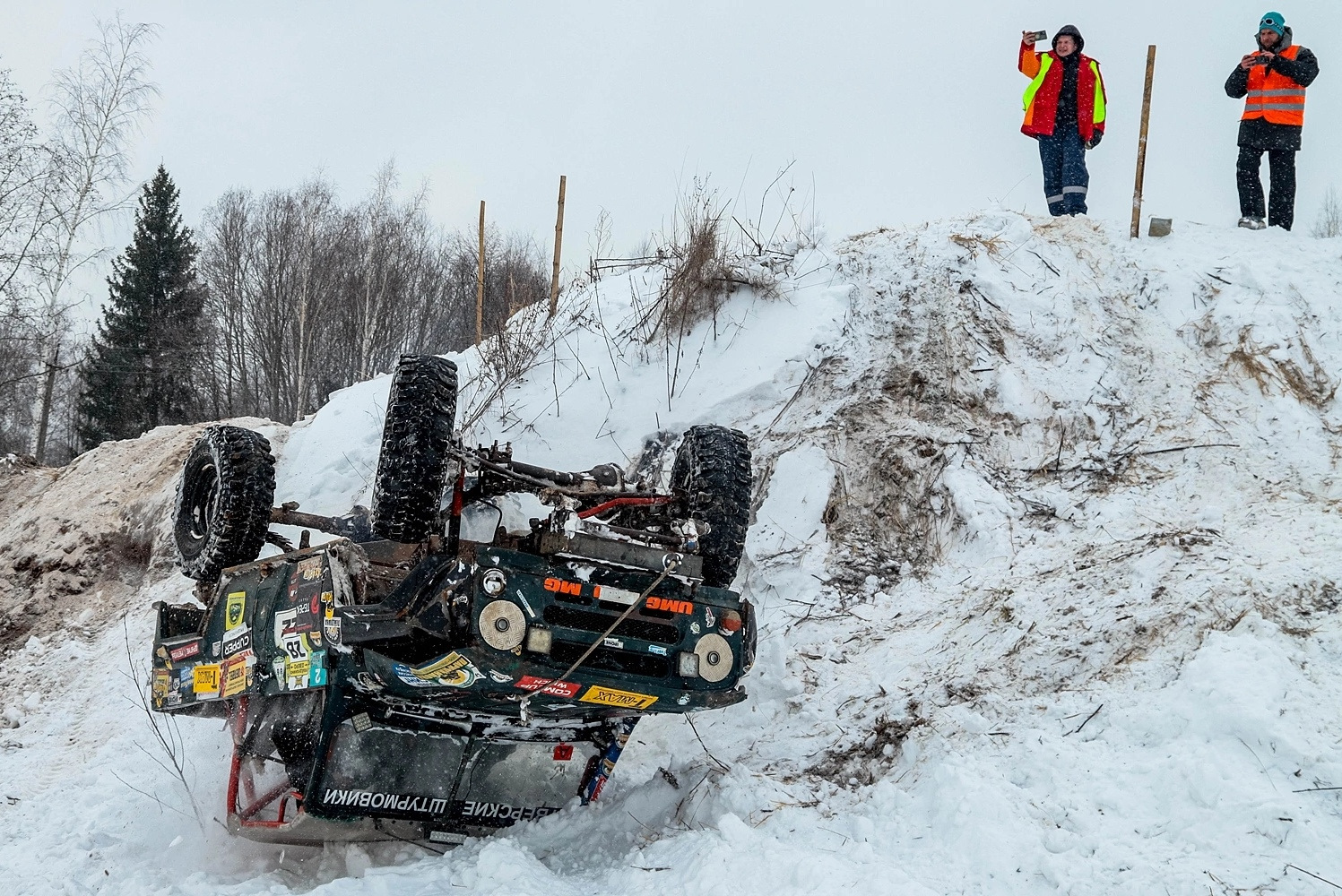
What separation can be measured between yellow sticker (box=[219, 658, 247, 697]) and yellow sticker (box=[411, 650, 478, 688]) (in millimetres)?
1684

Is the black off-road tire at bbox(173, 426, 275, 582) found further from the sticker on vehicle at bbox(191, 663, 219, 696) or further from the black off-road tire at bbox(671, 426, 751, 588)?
the black off-road tire at bbox(671, 426, 751, 588)

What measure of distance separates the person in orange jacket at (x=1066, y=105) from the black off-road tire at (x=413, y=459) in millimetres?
8562

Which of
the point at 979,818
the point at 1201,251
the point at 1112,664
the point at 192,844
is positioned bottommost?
the point at 192,844

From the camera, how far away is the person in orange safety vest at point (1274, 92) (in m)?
10.1

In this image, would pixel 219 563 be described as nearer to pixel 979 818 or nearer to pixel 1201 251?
pixel 979 818

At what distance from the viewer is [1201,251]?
411 inches

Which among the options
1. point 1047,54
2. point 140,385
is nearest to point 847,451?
point 1047,54

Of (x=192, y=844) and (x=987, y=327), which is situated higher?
(x=987, y=327)

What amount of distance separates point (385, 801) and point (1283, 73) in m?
10.2


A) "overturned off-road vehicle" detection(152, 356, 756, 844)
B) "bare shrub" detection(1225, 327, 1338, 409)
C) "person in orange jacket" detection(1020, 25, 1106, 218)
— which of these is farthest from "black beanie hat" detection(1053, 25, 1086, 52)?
"overturned off-road vehicle" detection(152, 356, 756, 844)

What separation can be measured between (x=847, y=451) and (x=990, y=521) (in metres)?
1.51

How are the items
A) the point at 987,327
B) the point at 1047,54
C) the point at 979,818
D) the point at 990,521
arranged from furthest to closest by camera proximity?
the point at 1047,54, the point at 987,327, the point at 990,521, the point at 979,818

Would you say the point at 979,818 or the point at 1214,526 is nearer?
the point at 979,818

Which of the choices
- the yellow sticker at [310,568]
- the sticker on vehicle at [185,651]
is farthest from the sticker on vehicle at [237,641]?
the yellow sticker at [310,568]
